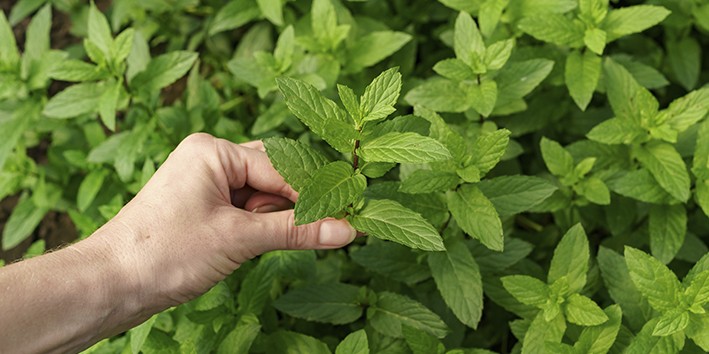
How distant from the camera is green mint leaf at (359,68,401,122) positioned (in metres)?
1.88

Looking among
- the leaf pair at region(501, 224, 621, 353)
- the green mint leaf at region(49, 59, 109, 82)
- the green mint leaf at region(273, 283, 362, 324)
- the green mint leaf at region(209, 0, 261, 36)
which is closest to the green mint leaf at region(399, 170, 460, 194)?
the leaf pair at region(501, 224, 621, 353)

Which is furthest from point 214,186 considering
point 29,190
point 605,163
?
point 29,190

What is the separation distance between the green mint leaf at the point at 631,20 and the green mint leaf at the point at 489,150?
2.71ft

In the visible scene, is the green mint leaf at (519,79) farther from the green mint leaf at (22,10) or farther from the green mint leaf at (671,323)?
the green mint leaf at (22,10)

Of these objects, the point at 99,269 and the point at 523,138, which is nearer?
the point at 99,269

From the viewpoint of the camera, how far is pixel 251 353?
2467 mm

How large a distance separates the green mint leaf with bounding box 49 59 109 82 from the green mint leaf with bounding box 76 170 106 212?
502mm

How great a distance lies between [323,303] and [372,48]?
1.03 meters

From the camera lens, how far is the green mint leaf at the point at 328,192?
5.89 feet

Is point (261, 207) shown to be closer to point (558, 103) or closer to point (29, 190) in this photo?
point (558, 103)

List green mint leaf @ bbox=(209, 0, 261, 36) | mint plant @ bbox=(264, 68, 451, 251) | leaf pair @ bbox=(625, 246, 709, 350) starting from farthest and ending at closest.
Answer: green mint leaf @ bbox=(209, 0, 261, 36)
leaf pair @ bbox=(625, 246, 709, 350)
mint plant @ bbox=(264, 68, 451, 251)

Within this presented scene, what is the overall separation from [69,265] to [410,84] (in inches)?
64.3

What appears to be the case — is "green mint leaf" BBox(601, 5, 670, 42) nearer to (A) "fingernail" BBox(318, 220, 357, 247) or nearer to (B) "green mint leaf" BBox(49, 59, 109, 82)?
(A) "fingernail" BBox(318, 220, 357, 247)

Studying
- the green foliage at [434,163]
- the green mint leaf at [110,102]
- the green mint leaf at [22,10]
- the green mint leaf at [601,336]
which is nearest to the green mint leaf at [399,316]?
the green foliage at [434,163]
